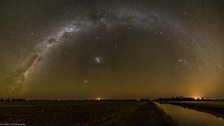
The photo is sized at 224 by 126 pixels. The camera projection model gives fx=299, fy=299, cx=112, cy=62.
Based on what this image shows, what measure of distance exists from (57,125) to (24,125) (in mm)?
3169

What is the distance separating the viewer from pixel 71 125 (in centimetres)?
2961

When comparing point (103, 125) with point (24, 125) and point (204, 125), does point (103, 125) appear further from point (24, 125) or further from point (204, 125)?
point (204, 125)

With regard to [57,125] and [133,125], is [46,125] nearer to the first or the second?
[57,125]

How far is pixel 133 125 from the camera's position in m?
29.5

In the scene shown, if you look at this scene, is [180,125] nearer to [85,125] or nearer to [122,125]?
[122,125]

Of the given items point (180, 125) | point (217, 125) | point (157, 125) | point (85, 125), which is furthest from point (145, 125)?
point (217, 125)

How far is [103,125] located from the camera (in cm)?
2981

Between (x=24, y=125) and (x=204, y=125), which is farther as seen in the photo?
(x=204, y=125)

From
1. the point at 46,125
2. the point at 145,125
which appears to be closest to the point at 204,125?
the point at 145,125

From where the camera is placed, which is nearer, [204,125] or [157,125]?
[157,125]

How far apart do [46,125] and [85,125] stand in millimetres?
3902

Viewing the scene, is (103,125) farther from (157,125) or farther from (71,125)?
(157,125)

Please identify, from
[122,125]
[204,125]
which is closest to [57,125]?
[122,125]

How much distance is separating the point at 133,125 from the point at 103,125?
2984 millimetres
